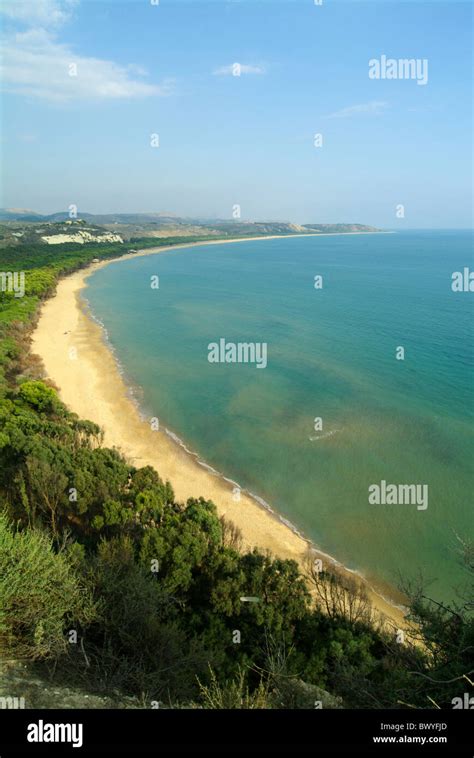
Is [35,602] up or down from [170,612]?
up
